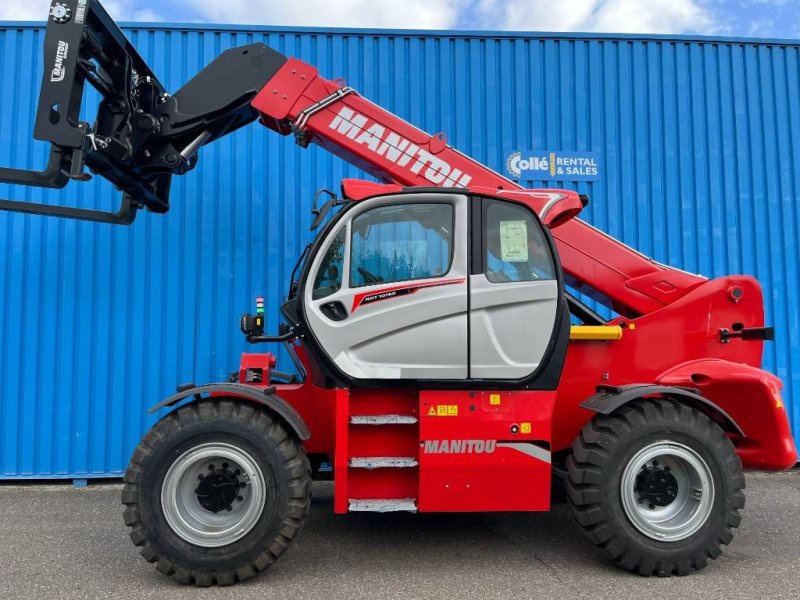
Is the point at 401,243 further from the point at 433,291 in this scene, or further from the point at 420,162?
the point at 420,162

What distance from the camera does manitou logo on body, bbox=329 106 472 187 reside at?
4.69m

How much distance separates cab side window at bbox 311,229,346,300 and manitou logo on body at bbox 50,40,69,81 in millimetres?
2317

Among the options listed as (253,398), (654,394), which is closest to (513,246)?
(654,394)

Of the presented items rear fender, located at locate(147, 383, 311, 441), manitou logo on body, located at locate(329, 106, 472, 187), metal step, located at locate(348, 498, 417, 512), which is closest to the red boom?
manitou logo on body, located at locate(329, 106, 472, 187)

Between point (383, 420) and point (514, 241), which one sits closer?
point (383, 420)

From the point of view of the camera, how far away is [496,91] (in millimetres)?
7039

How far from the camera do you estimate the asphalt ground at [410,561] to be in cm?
360

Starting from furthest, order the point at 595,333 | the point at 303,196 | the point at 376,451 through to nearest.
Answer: the point at 303,196 < the point at 595,333 < the point at 376,451

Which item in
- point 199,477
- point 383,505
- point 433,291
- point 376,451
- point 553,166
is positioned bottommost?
point 383,505

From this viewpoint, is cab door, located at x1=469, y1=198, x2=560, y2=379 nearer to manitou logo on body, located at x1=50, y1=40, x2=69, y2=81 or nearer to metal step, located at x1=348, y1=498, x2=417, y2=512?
metal step, located at x1=348, y1=498, x2=417, y2=512

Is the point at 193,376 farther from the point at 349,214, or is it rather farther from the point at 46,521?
the point at 349,214

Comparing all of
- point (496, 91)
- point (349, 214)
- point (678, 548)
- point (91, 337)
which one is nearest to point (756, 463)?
point (678, 548)

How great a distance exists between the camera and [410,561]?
4117mm

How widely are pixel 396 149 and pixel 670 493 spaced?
3.39 meters
